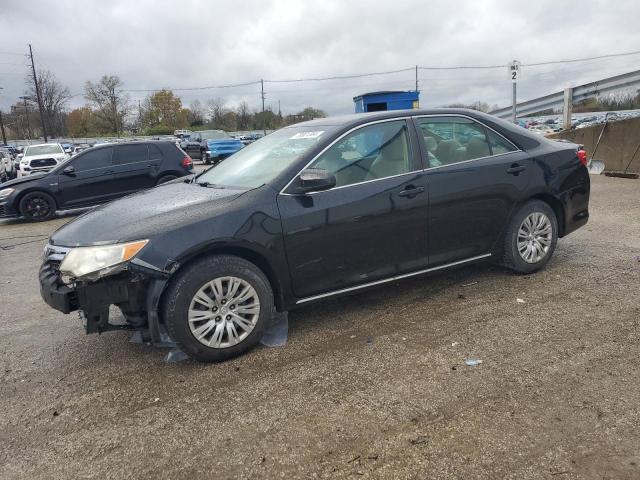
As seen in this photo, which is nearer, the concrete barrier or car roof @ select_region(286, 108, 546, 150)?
car roof @ select_region(286, 108, 546, 150)

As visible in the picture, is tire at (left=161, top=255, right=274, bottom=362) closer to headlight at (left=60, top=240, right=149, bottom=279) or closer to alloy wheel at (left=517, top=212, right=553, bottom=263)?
headlight at (left=60, top=240, right=149, bottom=279)

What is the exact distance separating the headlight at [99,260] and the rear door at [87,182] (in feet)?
26.7

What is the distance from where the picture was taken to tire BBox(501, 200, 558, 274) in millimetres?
4617

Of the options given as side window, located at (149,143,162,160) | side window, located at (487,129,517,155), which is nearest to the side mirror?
side window, located at (487,129,517,155)

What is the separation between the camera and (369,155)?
3996 mm

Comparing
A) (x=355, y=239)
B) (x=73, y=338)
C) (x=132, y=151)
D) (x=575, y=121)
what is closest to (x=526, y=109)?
(x=575, y=121)

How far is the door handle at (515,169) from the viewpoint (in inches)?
178

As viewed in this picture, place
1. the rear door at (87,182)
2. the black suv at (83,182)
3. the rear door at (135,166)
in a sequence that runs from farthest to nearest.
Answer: the rear door at (135,166) → the rear door at (87,182) → the black suv at (83,182)

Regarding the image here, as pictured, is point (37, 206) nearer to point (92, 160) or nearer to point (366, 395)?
point (92, 160)

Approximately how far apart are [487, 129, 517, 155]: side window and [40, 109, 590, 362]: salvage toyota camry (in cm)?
1

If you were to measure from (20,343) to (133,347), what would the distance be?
41.2 inches

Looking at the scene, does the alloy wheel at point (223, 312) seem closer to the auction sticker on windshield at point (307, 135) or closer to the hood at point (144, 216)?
the hood at point (144, 216)

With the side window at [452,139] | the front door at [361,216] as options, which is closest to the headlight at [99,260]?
the front door at [361,216]

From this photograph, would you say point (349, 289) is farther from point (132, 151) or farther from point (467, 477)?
point (132, 151)
